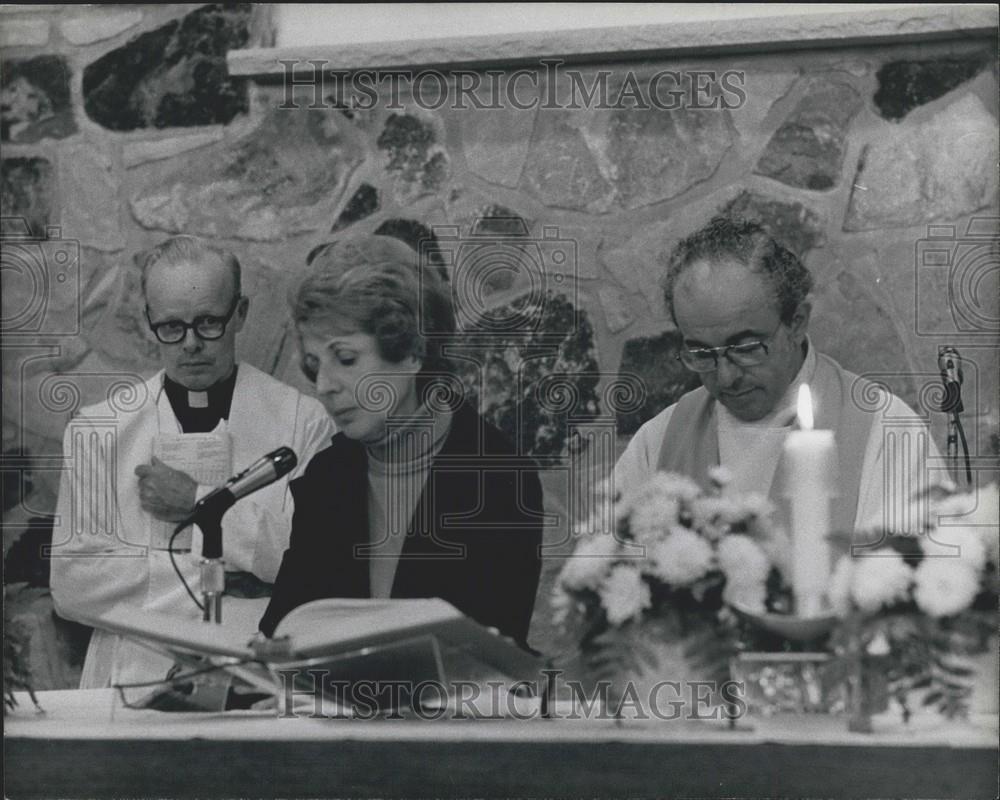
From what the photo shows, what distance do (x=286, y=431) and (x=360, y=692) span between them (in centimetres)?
67

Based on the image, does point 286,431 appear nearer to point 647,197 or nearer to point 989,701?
point 647,197

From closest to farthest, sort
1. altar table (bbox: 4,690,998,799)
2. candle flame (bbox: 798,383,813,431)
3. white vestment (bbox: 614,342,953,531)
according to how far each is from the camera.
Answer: altar table (bbox: 4,690,998,799)
candle flame (bbox: 798,383,813,431)
white vestment (bbox: 614,342,953,531)

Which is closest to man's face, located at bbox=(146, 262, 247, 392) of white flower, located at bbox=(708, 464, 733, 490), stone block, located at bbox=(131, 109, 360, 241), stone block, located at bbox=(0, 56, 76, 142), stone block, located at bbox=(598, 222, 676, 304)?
stone block, located at bbox=(131, 109, 360, 241)

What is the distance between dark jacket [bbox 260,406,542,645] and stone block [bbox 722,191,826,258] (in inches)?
30.6

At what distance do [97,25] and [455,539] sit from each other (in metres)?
1.55

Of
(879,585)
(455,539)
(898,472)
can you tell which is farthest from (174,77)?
(879,585)

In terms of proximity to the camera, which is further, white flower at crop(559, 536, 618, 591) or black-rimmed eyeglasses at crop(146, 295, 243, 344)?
black-rimmed eyeglasses at crop(146, 295, 243, 344)

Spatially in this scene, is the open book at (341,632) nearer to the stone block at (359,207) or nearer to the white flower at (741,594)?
the white flower at (741,594)

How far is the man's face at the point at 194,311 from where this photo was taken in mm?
4125

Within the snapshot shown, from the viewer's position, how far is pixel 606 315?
13.3ft

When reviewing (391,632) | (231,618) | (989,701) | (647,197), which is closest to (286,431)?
(231,618)

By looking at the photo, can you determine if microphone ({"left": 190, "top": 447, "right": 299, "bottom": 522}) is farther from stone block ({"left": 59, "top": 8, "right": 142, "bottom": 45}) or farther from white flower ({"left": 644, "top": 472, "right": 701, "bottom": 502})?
stone block ({"left": 59, "top": 8, "right": 142, "bottom": 45})

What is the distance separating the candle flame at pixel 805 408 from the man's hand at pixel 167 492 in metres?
1.42

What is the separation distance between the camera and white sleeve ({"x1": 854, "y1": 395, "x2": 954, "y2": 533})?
3867mm
